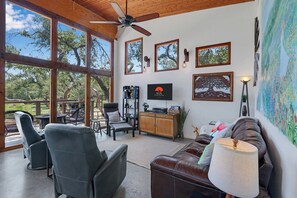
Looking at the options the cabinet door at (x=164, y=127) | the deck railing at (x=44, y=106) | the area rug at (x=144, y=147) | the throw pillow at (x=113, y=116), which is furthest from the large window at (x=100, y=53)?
the cabinet door at (x=164, y=127)

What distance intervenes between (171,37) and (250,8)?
2.24 m

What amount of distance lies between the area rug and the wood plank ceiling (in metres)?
4.03

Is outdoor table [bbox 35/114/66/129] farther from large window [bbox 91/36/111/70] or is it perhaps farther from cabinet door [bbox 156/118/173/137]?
cabinet door [bbox 156/118/173/137]

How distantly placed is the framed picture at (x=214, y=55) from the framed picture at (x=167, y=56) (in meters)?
0.74

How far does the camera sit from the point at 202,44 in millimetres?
4848

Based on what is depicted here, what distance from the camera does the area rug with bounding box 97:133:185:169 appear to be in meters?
3.48

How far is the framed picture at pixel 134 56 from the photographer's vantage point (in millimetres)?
6234

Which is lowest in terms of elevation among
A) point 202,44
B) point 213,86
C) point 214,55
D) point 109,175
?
point 109,175

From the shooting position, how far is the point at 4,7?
12.0 feet

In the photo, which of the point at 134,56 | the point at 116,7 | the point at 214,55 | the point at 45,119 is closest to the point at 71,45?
the point at 134,56

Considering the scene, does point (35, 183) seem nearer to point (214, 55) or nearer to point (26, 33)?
point (26, 33)

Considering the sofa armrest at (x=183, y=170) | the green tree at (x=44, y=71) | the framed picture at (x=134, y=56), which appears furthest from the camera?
the framed picture at (x=134, y=56)

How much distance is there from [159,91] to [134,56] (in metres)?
1.93

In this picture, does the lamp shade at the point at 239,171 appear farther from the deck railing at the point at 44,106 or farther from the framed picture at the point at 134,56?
the framed picture at the point at 134,56
